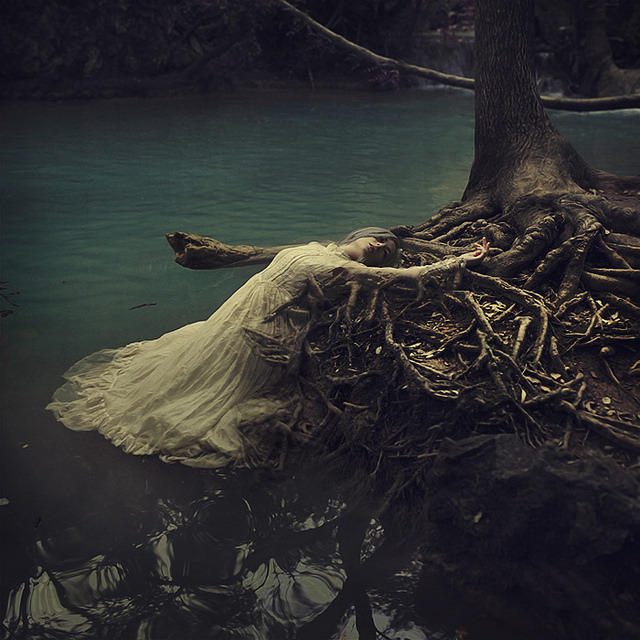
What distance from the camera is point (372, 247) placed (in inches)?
149

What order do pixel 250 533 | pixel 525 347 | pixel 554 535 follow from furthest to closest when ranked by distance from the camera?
pixel 525 347 < pixel 250 533 < pixel 554 535

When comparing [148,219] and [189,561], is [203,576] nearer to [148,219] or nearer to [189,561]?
[189,561]

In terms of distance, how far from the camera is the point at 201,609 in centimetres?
258

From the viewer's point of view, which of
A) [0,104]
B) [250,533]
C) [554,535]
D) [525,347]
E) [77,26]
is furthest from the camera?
[77,26]

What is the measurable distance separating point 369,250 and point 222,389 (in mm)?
1153

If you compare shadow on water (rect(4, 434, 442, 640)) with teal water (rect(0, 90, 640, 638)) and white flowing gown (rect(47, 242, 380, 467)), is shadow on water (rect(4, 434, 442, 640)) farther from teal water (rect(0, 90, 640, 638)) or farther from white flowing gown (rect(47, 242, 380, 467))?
white flowing gown (rect(47, 242, 380, 467))

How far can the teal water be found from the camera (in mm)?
3057

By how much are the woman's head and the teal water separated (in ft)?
4.66

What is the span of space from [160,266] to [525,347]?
3.96 m

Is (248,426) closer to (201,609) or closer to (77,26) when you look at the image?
(201,609)

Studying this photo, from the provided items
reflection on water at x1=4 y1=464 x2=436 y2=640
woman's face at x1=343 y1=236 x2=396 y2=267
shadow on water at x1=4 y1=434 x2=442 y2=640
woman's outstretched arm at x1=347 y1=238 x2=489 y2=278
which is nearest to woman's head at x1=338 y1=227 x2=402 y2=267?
woman's face at x1=343 y1=236 x2=396 y2=267

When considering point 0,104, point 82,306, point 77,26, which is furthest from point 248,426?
point 77,26

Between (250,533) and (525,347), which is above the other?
(525,347)

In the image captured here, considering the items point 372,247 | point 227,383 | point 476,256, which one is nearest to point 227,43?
point 372,247
